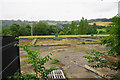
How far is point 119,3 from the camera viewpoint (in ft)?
6.63

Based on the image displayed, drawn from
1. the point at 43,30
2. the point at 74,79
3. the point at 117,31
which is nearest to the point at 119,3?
the point at 117,31

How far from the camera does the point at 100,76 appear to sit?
104 inches

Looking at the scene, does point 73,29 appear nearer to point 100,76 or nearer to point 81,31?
point 81,31

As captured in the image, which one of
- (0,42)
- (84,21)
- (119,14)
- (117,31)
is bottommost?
(0,42)

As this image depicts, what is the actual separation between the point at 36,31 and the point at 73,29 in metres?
8.31

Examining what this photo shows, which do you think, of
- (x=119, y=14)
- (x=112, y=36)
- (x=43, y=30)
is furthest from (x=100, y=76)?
(x=43, y=30)

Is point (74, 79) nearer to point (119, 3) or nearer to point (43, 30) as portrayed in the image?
point (119, 3)

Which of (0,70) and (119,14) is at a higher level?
(119,14)

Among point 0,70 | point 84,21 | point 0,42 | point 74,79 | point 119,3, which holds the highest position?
point 84,21

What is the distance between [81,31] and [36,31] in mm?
10071

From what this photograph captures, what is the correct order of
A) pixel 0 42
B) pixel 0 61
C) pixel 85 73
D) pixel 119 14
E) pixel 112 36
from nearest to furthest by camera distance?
1. pixel 0 61
2. pixel 0 42
3. pixel 119 14
4. pixel 112 36
5. pixel 85 73

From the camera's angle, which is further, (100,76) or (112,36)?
(100,76)

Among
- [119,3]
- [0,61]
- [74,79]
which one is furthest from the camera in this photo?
[74,79]

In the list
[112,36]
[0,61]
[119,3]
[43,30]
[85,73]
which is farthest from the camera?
[43,30]
